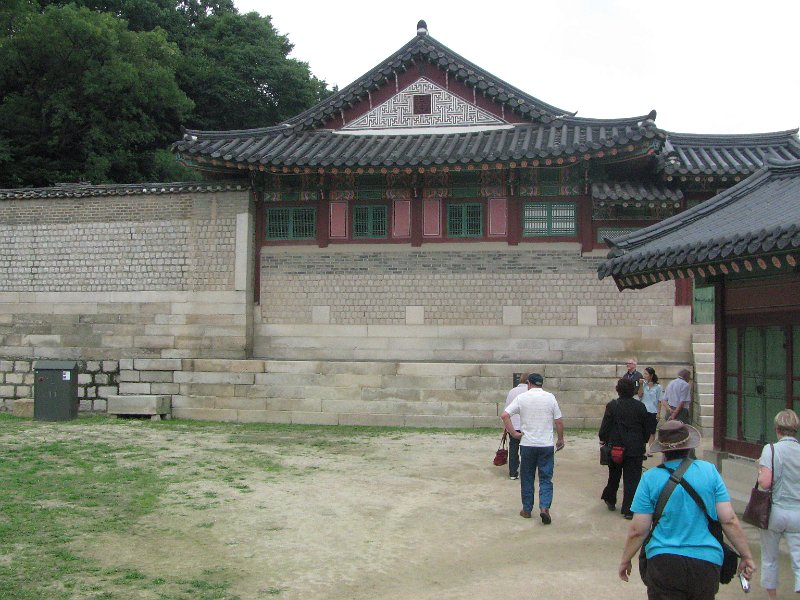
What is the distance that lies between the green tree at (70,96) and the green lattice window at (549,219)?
18.2 metres

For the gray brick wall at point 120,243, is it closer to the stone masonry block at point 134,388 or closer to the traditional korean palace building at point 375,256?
the traditional korean palace building at point 375,256

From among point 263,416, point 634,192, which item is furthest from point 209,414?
point 634,192

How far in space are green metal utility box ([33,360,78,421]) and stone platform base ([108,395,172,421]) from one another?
84 centimetres

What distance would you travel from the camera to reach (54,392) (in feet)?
54.0

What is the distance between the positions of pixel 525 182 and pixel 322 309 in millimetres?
5461

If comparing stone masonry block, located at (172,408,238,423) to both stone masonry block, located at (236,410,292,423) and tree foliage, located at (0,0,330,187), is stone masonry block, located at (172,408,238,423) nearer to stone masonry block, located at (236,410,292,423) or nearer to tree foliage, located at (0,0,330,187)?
stone masonry block, located at (236,410,292,423)

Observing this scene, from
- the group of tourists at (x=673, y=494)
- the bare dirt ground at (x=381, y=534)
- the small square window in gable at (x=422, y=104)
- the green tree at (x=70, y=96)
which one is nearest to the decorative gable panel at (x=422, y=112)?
the small square window in gable at (x=422, y=104)

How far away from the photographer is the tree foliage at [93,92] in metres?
28.8

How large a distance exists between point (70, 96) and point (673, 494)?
29956 millimetres

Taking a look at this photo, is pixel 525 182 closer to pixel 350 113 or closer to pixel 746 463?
pixel 350 113

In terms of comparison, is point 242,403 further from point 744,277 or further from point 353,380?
point 744,277

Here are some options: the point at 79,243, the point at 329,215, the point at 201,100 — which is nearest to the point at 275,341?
the point at 329,215

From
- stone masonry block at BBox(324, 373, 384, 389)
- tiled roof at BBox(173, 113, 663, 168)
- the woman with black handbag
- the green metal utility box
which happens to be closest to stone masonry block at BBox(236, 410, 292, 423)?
stone masonry block at BBox(324, 373, 384, 389)

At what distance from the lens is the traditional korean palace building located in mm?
16484
